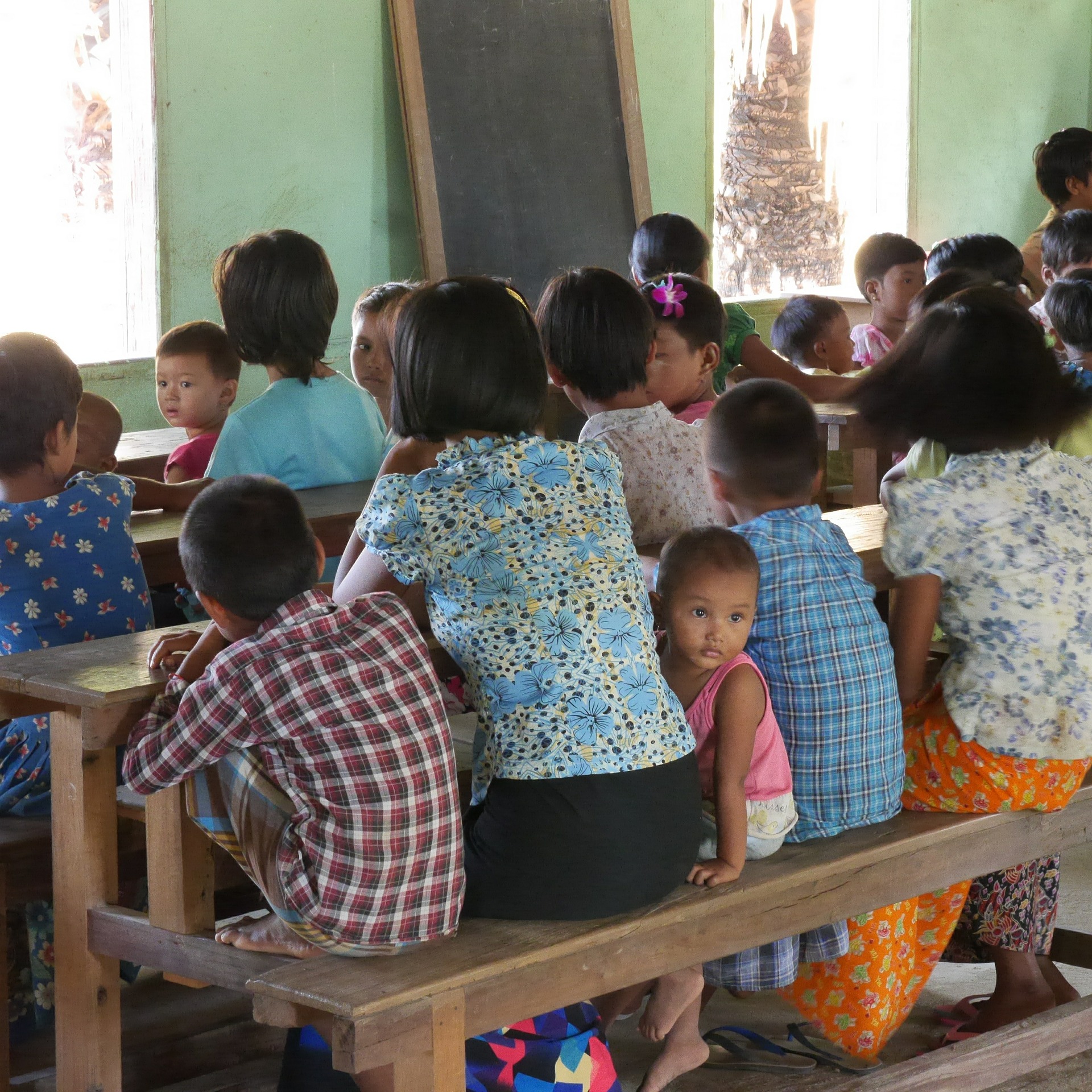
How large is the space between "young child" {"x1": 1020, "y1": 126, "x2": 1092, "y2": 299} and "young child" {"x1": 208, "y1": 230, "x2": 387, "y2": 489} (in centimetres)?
325

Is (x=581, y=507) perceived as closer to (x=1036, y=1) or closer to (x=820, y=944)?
(x=820, y=944)

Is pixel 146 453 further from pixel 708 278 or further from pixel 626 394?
pixel 708 278

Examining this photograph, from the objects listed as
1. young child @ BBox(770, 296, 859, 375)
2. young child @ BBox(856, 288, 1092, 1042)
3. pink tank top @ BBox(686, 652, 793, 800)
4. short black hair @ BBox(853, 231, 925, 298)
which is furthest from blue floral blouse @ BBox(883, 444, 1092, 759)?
young child @ BBox(770, 296, 859, 375)

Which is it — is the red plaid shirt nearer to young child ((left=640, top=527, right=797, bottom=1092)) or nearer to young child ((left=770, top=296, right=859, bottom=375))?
young child ((left=640, top=527, right=797, bottom=1092))

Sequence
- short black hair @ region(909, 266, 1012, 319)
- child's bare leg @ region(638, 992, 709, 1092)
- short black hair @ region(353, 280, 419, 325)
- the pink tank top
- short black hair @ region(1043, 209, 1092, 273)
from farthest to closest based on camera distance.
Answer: short black hair @ region(1043, 209, 1092, 273), short black hair @ region(909, 266, 1012, 319), short black hair @ region(353, 280, 419, 325), child's bare leg @ region(638, 992, 709, 1092), the pink tank top

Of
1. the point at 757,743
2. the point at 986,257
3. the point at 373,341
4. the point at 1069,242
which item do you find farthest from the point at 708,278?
the point at 757,743

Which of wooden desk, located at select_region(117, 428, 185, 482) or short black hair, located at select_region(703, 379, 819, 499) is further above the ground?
short black hair, located at select_region(703, 379, 819, 499)

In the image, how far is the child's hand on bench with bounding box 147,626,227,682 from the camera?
1784 mm

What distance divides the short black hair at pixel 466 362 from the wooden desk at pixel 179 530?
1.97 feet

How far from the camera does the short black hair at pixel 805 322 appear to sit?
5125 millimetres

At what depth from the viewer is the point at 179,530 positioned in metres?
2.57

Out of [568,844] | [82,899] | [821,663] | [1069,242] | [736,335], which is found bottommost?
[82,899]

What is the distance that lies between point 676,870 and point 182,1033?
109 centimetres

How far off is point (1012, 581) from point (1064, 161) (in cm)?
373
